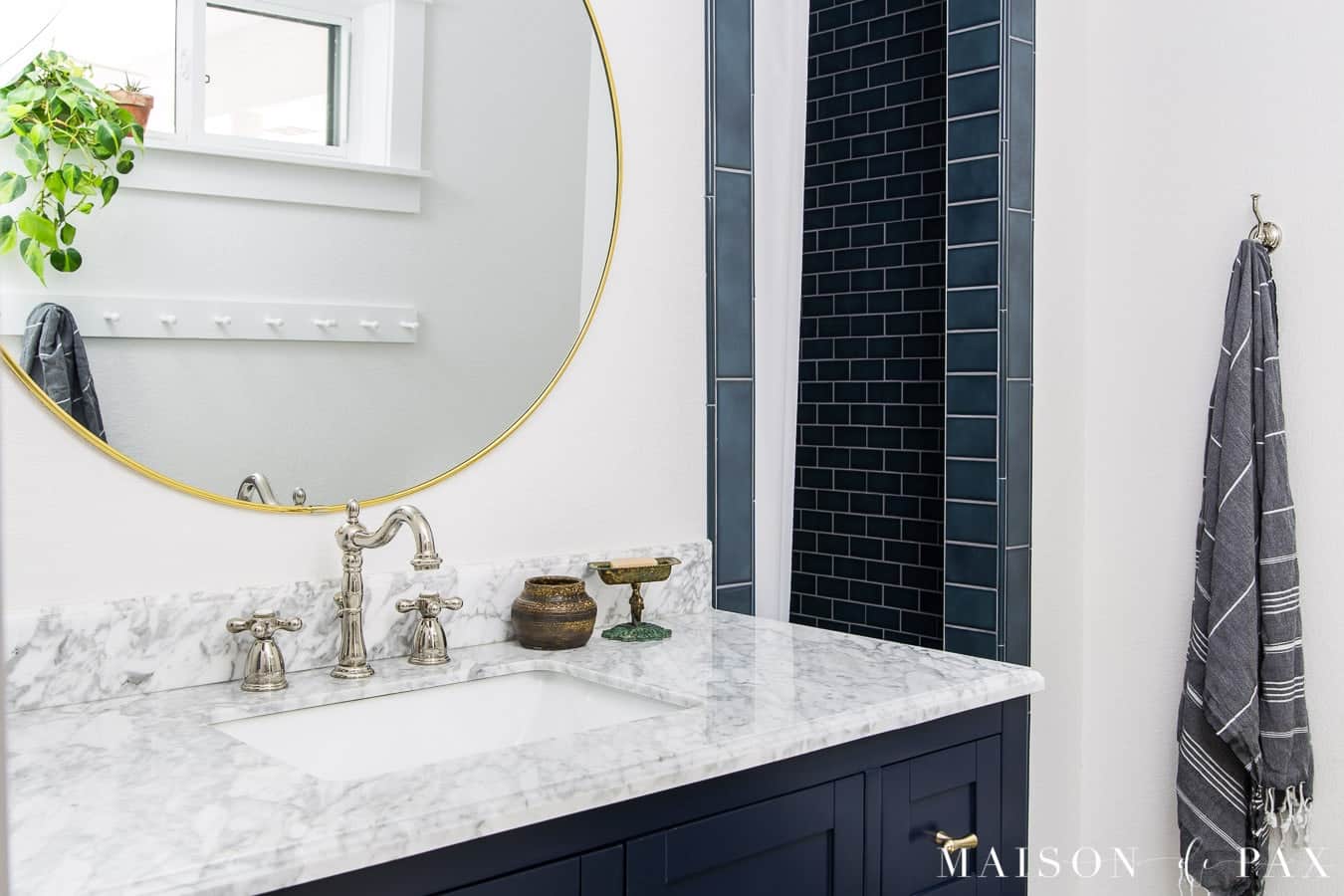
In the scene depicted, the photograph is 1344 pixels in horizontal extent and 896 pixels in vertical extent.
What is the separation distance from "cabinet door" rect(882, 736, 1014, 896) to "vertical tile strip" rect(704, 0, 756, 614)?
2.20ft

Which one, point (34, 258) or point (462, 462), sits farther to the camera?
point (462, 462)

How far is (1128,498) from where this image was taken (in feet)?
9.00

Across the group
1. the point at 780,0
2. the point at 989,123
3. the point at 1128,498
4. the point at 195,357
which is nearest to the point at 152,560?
the point at 195,357

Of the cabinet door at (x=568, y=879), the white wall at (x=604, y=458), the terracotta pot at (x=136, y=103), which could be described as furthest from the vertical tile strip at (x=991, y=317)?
the terracotta pot at (x=136, y=103)

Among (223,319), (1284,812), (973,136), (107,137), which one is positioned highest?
(973,136)

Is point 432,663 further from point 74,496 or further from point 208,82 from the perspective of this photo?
point 208,82

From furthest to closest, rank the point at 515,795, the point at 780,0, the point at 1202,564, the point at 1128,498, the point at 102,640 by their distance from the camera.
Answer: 1. the point at 1128,498
2. the point at 1202,564
3. the point at 780,0
4. the point at 102,640
5. the point at 515,795

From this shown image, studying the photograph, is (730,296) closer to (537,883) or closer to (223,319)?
(223,319)

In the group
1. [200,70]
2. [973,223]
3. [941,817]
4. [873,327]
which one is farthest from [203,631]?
[873,327]

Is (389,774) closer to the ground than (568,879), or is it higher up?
higher up

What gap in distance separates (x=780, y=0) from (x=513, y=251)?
811mm

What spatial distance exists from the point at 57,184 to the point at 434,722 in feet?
2.69

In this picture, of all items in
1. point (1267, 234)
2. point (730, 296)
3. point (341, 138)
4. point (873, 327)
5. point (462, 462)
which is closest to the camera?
point (341, 138)

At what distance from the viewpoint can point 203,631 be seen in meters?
1.60
